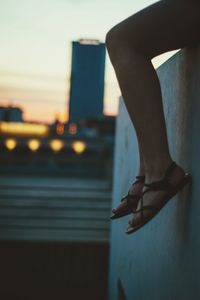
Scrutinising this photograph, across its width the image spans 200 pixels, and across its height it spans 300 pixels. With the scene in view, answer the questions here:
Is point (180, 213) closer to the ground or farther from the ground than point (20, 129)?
closer to the ground

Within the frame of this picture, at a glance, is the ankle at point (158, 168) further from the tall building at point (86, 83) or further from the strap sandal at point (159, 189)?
the tall building at point (86, 83)

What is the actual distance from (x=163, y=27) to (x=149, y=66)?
112 mm

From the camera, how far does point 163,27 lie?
3.18 feet

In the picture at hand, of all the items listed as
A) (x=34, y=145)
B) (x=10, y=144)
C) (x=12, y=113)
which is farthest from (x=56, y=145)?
(x=12, y=113)

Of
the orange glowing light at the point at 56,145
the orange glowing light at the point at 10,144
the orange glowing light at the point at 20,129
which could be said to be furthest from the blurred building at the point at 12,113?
the orange glowing light at the point at 56,145

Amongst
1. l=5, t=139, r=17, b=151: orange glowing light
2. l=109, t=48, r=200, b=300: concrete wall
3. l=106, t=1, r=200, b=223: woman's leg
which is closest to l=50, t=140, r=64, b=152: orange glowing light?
l=5, t=139, r=17, b=151: orange glowing light

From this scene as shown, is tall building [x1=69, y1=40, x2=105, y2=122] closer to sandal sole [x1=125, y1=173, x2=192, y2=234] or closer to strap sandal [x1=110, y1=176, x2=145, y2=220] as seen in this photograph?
strap sandal [x1=110, y1=176, x2=145, y2=220]

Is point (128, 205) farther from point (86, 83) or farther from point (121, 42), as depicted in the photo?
point (86, 83)

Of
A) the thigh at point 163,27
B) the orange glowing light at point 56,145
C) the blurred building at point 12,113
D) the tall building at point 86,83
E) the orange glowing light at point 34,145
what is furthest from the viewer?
the tall building at point 86,83

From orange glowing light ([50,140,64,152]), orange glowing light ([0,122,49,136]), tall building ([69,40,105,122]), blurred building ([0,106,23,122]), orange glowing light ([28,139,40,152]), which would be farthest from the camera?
tall building ([69,40,105,122])

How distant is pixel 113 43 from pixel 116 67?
0.07m

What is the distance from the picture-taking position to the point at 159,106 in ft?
3.27

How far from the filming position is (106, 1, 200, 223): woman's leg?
0.96 m

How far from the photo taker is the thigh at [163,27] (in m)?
0.94
